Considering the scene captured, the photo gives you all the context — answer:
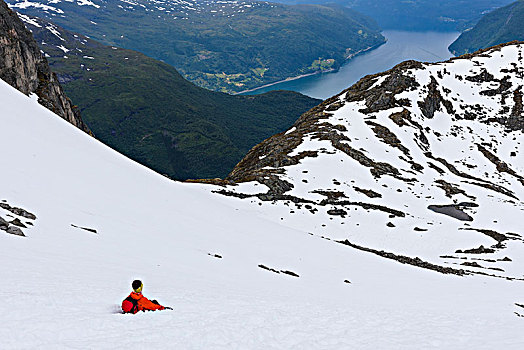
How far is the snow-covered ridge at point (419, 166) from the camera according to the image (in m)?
46.2

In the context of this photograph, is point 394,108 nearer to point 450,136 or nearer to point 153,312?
point 450,136

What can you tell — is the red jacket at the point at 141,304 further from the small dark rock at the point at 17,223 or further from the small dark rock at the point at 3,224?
the small dark rock at the point at 17,223

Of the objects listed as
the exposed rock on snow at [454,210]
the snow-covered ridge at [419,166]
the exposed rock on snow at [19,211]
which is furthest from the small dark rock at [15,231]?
the exposed rock on snow at [454,210]

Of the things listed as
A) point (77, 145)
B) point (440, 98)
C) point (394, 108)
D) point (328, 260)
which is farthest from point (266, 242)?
point (440, 98)

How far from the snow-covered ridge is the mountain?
149ft

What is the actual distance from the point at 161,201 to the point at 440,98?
101743mm

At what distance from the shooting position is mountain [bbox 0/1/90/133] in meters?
67.3

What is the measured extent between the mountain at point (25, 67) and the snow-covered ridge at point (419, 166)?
45.5 m

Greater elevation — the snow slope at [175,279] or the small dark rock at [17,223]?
the small dark rock at [17,223]

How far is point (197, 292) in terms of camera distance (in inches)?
576

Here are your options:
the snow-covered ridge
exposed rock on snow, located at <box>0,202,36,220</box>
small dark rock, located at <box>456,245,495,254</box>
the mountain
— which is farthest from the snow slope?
the mountain

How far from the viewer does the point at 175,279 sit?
15.7 meters

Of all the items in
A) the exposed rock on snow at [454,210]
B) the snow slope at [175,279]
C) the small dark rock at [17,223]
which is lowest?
the snow slope at [175,279]

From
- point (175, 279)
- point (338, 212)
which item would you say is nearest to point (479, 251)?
point (338, 212)
